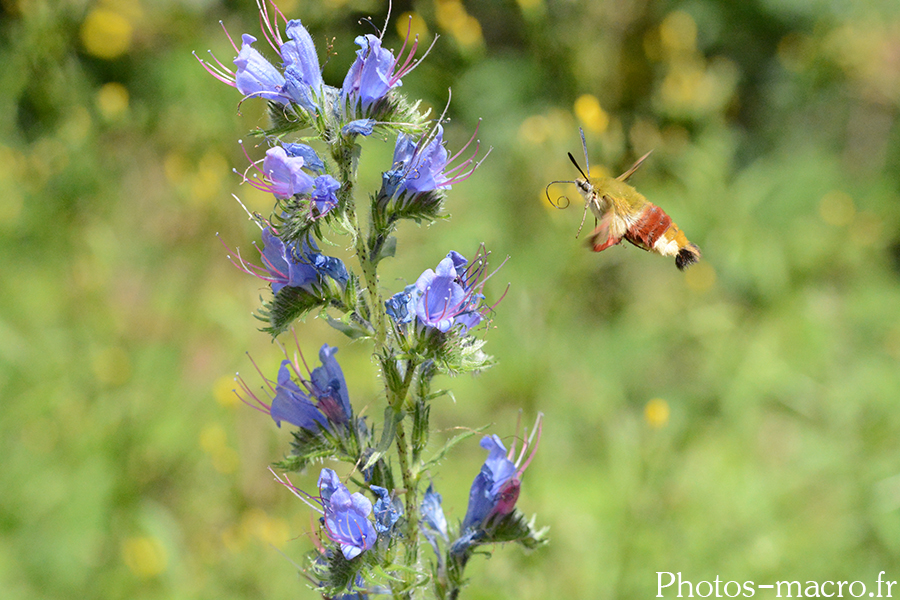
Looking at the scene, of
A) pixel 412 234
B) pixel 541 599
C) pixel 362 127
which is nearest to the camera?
pixel 362 127

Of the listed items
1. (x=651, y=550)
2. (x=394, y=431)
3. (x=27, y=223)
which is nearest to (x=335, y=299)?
(x=394, y=431)

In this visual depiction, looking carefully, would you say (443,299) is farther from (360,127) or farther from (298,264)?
(360,127)

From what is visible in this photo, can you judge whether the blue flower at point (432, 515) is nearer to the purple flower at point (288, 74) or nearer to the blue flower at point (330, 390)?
the blue flower at point (330, 390)

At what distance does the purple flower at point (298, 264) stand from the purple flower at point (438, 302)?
172 mm

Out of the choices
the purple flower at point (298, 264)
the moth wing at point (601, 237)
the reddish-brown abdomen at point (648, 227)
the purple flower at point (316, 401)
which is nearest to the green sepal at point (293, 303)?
the purple flower at point (298, 264)

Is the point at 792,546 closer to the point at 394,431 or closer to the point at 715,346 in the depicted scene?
the point at 715,346

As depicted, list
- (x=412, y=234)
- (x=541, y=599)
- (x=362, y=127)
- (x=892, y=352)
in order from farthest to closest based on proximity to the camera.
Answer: (x=412, y=234)
(x=892, y=352)
(x=541, y=599)
(x=362, y=127)

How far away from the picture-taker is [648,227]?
2506mm

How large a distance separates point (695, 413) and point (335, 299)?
9.75 feet

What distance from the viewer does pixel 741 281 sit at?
571cm

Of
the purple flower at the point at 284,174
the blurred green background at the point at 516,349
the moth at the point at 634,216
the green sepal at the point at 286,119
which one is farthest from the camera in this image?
the blurred green background at the point at 516,349

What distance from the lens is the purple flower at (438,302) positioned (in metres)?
1.91

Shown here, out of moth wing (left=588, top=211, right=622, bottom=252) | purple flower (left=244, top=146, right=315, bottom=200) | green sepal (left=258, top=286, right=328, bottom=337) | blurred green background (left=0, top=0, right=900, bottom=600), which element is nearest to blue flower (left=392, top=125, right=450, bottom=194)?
purple flower (left=244, top=146, right=315, bottom=200)

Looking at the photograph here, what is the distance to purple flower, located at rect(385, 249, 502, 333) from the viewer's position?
6.27ft
